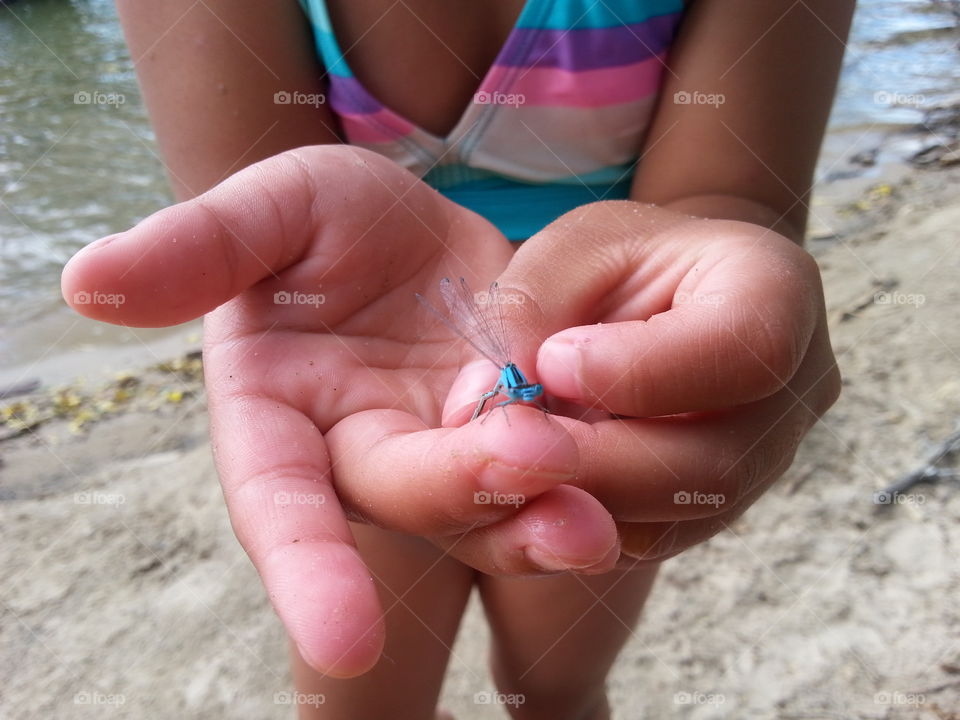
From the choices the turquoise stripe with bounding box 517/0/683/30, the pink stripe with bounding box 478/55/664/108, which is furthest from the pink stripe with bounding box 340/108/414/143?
the turquoise stripe with bounding box 517/0/683/30

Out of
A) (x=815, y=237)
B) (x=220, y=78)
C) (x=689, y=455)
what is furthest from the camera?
(x=815, y=237)

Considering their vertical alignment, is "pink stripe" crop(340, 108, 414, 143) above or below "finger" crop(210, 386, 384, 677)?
above

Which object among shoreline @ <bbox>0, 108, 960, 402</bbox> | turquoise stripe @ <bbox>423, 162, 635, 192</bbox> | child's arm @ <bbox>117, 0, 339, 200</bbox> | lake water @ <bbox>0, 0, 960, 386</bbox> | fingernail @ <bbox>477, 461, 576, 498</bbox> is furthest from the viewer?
lake water @ <bbox>0, 0, 960, 386</bbox>

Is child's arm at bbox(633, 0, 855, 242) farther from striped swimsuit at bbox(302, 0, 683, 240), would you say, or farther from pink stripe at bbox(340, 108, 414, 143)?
pink stripe at bbox(340, 108, 414, 143)

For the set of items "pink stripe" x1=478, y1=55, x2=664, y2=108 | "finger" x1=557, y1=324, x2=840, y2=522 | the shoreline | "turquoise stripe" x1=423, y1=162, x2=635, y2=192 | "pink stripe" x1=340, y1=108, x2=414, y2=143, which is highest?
"pink stripe" x1=478, y1=55, x2=664, y2=108

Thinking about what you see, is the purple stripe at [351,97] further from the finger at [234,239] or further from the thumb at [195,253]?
the thumb at [195,253]

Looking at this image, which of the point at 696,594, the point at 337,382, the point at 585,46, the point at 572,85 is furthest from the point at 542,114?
the point at 696,594

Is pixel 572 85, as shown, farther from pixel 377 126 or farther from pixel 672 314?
pixel 672 314

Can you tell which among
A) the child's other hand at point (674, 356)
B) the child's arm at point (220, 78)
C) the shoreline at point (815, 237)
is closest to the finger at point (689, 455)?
the child's other hand at point (674, 356)
